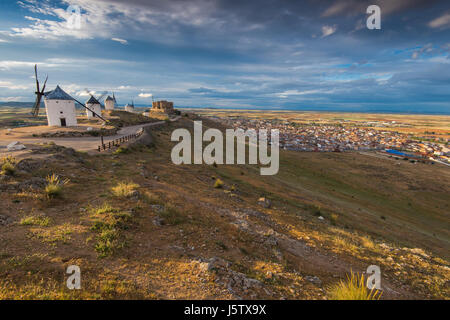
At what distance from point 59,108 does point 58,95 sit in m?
2.41

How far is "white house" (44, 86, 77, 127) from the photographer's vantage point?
35000 mm

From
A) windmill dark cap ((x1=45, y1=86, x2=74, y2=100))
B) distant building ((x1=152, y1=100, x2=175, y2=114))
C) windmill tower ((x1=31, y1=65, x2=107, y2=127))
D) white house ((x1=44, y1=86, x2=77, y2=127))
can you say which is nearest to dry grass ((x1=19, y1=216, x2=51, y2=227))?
windmill tower ((x1=31, y1=65, x2=107, y2=127))

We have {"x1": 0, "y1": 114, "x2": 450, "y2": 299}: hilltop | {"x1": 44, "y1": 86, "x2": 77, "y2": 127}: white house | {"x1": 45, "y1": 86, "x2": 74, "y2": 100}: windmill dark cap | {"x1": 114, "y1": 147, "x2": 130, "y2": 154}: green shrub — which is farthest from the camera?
{"x1": 45, "y1": 86, "x2": 74, "y2": 100}: windmill dark cap

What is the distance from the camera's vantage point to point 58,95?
35.7 meters

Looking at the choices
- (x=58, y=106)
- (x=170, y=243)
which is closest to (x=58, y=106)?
(x=58, y=106)

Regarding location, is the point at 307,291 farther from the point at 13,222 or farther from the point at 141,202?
the point at 13,222

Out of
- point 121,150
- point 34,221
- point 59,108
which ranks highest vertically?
point 59,108

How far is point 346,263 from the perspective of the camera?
8789 mm

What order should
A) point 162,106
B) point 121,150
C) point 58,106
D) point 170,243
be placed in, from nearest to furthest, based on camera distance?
1. point 170,243
2. point 121,150
3. point 58,106
4. point 162,106

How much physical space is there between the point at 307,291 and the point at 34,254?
825cm

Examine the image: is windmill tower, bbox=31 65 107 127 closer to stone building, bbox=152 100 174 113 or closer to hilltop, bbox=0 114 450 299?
hilltop, bbox=0 114 450 299

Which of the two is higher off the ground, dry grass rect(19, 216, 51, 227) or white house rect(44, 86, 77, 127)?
white house rect(44, 86, 77, 127)

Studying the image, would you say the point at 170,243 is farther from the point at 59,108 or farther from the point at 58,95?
the point at 58,95
